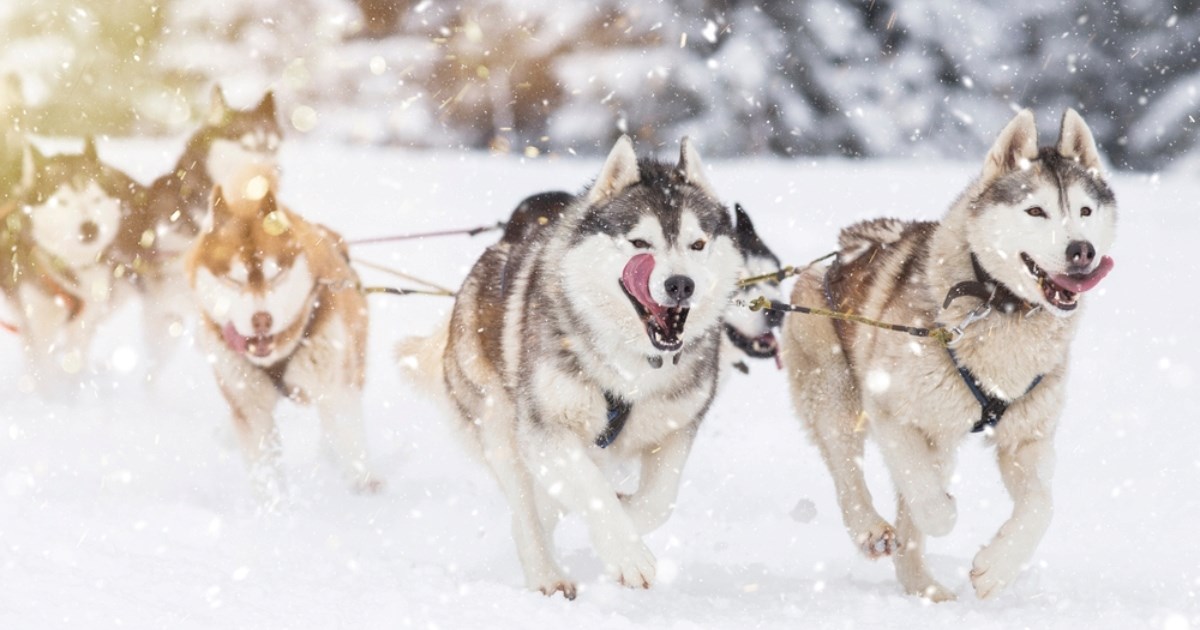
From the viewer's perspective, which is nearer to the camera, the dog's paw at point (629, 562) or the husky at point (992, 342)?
the dog's paw at point (629, 562)

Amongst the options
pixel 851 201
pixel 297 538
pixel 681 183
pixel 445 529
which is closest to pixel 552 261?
pixel 681 183

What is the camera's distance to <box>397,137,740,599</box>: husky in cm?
317

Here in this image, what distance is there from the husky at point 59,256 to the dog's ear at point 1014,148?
4.61 metres

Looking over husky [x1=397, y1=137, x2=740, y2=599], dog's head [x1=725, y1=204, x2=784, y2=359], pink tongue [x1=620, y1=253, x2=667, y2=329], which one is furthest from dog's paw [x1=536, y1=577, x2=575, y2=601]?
dog's head [x1=725, y1=204, x2=784, y2=359]

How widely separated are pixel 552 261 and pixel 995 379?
137 cm

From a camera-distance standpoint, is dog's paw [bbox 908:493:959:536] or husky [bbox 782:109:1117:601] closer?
husky [bbox 782:109:1117:601]

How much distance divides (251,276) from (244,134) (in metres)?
1.24

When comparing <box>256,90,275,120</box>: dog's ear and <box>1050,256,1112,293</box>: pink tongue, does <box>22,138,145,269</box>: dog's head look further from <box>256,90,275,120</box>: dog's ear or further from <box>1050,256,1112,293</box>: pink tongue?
<box>1050,256,1112,293</box>: pink tongue

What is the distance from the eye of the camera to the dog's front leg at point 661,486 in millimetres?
3449

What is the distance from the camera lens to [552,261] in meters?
3.50

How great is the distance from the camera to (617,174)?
3416 millimetres

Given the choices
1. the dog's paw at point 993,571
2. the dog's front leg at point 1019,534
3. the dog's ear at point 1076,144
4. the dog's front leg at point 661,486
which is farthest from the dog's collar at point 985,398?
the dog's front leg at point 661,486

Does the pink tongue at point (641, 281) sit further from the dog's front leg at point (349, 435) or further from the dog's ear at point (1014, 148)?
the dog's front leg at point (349, 435)

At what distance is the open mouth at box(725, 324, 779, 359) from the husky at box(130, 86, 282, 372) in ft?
6.49
